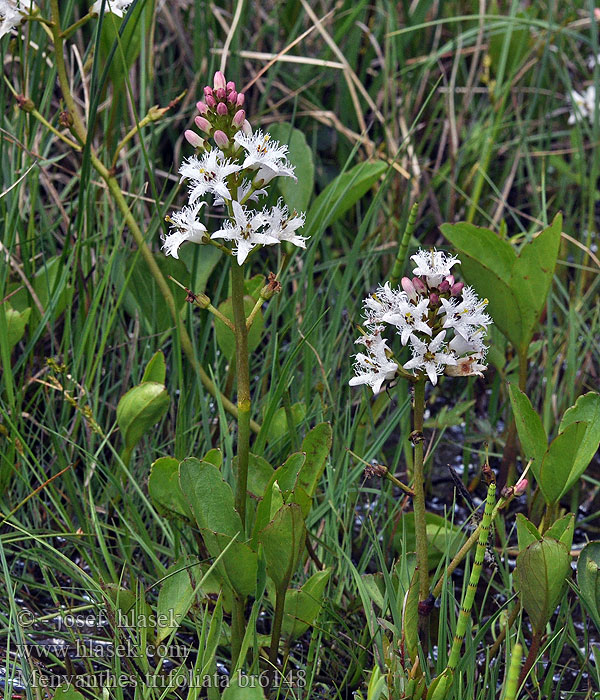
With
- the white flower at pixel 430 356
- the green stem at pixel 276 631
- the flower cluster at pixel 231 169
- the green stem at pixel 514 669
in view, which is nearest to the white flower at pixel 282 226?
the flower cluster at pixel 231 169

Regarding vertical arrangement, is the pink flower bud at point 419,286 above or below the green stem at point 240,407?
above

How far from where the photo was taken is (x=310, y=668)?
4.35ft

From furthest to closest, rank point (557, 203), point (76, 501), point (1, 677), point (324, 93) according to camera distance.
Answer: point (324, 93)
point (557, 203)
point (76, 501)
point (1, 677)

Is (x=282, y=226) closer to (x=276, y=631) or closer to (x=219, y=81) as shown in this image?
(x=219, y=81)

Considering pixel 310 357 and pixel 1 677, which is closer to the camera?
pixel 1 677

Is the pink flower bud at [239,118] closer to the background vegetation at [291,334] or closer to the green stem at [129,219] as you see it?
the background vegetation at [291,334]

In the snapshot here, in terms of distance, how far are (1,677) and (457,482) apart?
2.76ft

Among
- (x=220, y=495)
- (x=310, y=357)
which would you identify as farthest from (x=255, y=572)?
A: (x=310, y=357)

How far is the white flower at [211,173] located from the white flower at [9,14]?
2.27 ft

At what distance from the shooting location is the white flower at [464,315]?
125cm

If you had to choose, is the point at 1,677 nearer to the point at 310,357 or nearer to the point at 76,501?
the point at 76,501

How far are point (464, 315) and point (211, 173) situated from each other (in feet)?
1.44

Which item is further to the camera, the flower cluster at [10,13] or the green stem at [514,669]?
the flower cluster at [10,13]

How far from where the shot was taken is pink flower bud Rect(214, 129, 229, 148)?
1.22 m
